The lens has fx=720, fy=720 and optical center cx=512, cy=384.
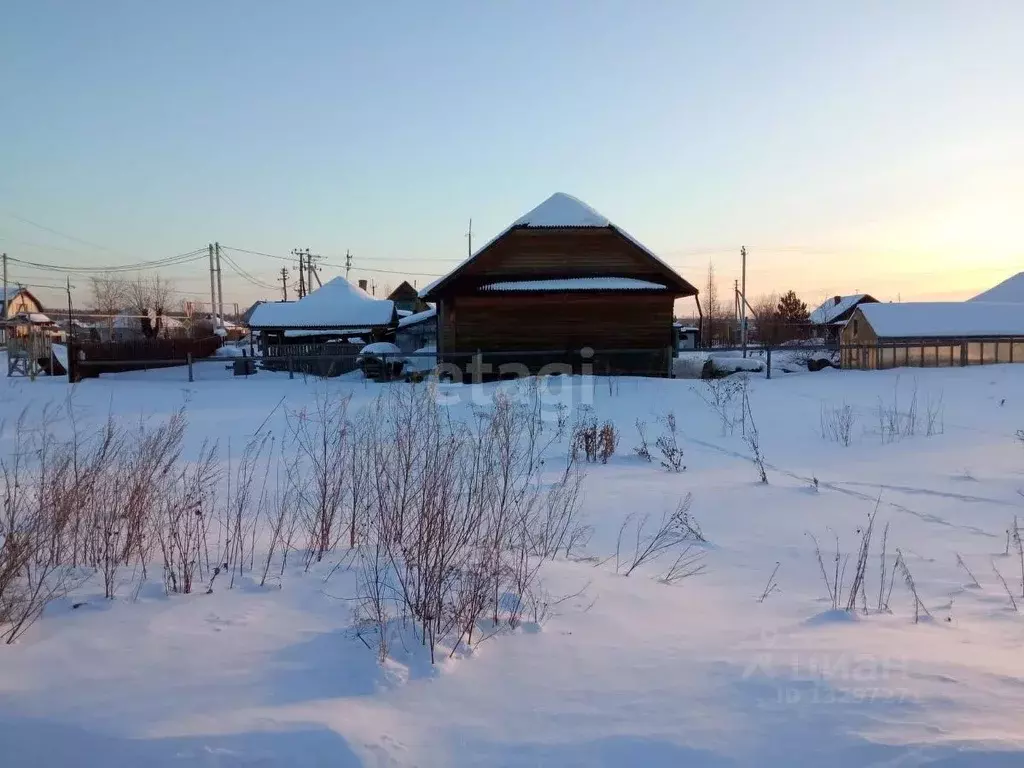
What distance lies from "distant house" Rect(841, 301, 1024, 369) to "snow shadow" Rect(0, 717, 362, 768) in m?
27.7

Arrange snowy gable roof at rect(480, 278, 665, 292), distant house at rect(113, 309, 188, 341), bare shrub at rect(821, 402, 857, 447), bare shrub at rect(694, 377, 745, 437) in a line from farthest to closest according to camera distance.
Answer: distant house at rect(113, 309, 188, 341) → snowy gable roof at rect(480, 278, 665, 292) → bare shrub at rect(694, 377, 745, 437) → bare shrub at rect(821, 402, 857, 447)

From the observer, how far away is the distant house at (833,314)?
65.8 metres

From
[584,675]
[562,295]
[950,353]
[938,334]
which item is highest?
[562,295]

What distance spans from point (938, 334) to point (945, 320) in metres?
1.06

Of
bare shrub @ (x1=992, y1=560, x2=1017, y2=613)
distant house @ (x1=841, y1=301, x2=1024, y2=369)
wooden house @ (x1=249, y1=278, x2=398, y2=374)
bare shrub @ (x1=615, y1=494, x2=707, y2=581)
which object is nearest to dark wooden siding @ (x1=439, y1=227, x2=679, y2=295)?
distant house @ (x1=841, y1=301, x2=1024, y2=369)

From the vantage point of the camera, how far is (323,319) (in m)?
38.0

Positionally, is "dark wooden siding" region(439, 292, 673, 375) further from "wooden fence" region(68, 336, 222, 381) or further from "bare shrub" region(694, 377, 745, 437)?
"wooden fence" region(68, 336, 222, 381)

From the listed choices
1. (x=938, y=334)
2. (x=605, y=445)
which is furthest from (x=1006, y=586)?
(x=938, y=334)

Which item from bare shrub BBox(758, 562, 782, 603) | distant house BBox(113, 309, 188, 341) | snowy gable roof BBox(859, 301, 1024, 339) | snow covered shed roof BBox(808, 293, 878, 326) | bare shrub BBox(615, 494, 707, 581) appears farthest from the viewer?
snow covered shed roof BBox(808, 293, 878, 326)

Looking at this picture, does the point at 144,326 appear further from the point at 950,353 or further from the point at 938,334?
the point at 950,353

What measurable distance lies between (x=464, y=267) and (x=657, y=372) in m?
6.81

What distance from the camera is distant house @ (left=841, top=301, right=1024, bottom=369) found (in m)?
27.6

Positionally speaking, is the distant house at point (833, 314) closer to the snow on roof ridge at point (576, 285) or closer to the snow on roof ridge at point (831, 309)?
the snow on roof ridge at point (831, 309)

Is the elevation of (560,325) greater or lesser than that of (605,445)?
greater
